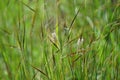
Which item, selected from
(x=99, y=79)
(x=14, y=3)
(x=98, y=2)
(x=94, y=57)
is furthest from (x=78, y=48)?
(x=14, y=3)

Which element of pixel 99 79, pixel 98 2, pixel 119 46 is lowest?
pixel 99 79

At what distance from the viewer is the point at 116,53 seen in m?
1.92

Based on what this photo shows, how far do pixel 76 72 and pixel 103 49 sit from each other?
0.17 meters

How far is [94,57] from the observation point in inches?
71.1

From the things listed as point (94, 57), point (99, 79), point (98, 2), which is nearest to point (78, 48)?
point (94, 57)

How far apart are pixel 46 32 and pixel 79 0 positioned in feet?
3.21

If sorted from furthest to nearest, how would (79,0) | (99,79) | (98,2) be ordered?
1. (79,0)
2. (98,2)
3. (99,79)

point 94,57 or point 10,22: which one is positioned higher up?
point 10,22

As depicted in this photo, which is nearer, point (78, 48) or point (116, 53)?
point (78, 48)

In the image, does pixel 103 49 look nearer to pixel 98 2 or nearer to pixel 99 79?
pixel 99 79

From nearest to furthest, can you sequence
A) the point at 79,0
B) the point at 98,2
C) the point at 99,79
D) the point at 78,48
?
1. the point at 78,48
2. the point at 99,79
3. the point at 98,2
4. the point at 79,0

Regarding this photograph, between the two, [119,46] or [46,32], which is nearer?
[46,32]

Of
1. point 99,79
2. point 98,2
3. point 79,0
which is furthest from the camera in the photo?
point 79,0

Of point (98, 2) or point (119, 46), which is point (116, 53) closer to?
point (119, 46)
